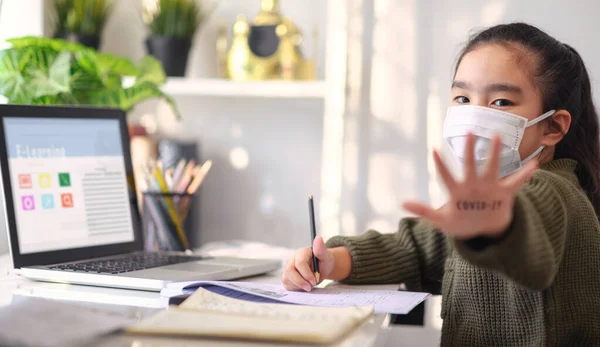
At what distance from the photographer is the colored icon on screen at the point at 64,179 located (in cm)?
127

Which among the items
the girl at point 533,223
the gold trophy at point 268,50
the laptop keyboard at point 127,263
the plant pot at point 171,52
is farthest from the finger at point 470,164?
the plant pot at point 171,52

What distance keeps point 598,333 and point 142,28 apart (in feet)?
5.34

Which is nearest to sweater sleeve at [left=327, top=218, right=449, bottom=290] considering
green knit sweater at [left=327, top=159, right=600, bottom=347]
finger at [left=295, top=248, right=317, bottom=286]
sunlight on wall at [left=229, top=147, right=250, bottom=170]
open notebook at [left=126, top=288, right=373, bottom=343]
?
green knit sweater at [left=327, top=159, right=600, bottom=347]

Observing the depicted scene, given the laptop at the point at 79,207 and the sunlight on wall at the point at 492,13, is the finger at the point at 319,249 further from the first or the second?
the sunlight on wall at the point at 492,13

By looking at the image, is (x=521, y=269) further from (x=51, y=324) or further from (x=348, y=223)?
(x=348, y=223)

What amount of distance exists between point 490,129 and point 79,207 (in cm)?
72

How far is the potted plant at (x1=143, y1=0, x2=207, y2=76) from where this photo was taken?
1.99 metres

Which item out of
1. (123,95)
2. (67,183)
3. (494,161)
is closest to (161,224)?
(123,95)

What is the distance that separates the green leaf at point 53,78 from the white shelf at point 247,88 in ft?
1.70

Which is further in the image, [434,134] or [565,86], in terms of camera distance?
[434,134]

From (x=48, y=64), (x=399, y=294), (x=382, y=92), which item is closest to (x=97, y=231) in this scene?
(x=48, y=64)

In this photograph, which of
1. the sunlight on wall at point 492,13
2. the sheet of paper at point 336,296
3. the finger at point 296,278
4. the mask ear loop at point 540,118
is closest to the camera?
the sheet of paper at point 336,296

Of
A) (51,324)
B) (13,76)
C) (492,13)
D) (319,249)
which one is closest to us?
(51,324)

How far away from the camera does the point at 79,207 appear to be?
1290 millimetres
